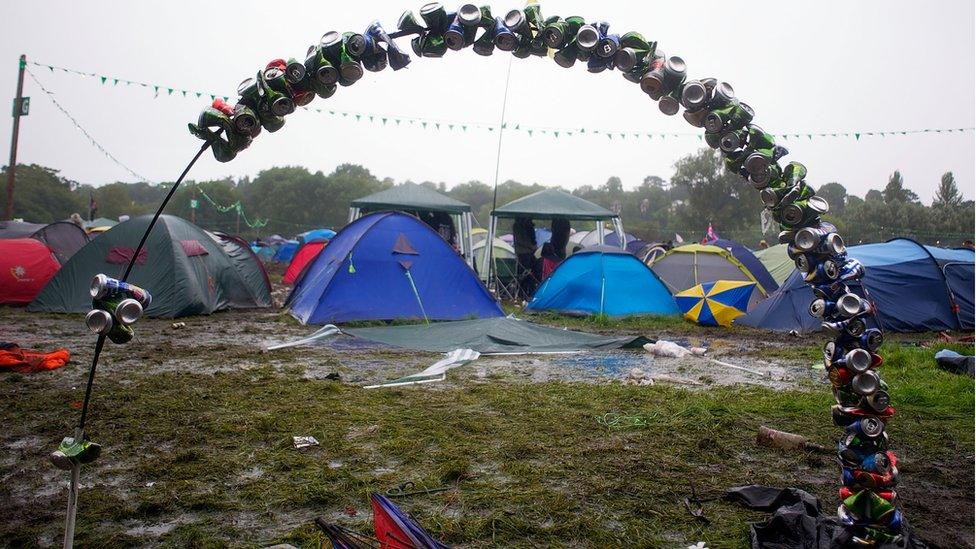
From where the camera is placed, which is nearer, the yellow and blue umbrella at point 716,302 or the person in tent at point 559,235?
the yellow and blue umbrella at point 716,302

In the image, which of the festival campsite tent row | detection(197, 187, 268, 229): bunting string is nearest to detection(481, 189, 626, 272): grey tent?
the festival campsite tent row

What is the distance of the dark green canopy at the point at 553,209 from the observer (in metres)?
15.6

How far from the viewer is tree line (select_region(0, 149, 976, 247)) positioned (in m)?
31.2

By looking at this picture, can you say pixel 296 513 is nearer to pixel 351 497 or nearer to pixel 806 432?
pixel 351 497

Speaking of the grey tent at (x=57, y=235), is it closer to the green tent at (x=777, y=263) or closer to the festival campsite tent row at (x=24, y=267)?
the festival campsite tent row at (x=24, y=267)

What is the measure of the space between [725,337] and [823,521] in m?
7.35

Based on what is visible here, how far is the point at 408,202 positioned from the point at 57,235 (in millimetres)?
7339

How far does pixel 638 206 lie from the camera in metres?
69.6

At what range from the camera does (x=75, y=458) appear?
265 cm

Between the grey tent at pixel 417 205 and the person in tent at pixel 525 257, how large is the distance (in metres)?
1.20

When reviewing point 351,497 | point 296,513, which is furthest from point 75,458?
point 351,497

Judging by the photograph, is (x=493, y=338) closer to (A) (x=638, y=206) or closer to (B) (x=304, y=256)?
(B) (x=304, y=256)

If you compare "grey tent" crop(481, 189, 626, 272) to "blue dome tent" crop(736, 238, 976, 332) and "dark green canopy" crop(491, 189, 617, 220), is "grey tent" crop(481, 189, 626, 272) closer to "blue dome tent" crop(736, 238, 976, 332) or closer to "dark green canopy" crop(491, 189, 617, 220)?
"dark green canopy" crop(491, 189, 617, 220)

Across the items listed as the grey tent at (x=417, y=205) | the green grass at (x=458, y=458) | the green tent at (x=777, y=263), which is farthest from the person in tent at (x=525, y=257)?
the green grass at (x=458, y=458)
